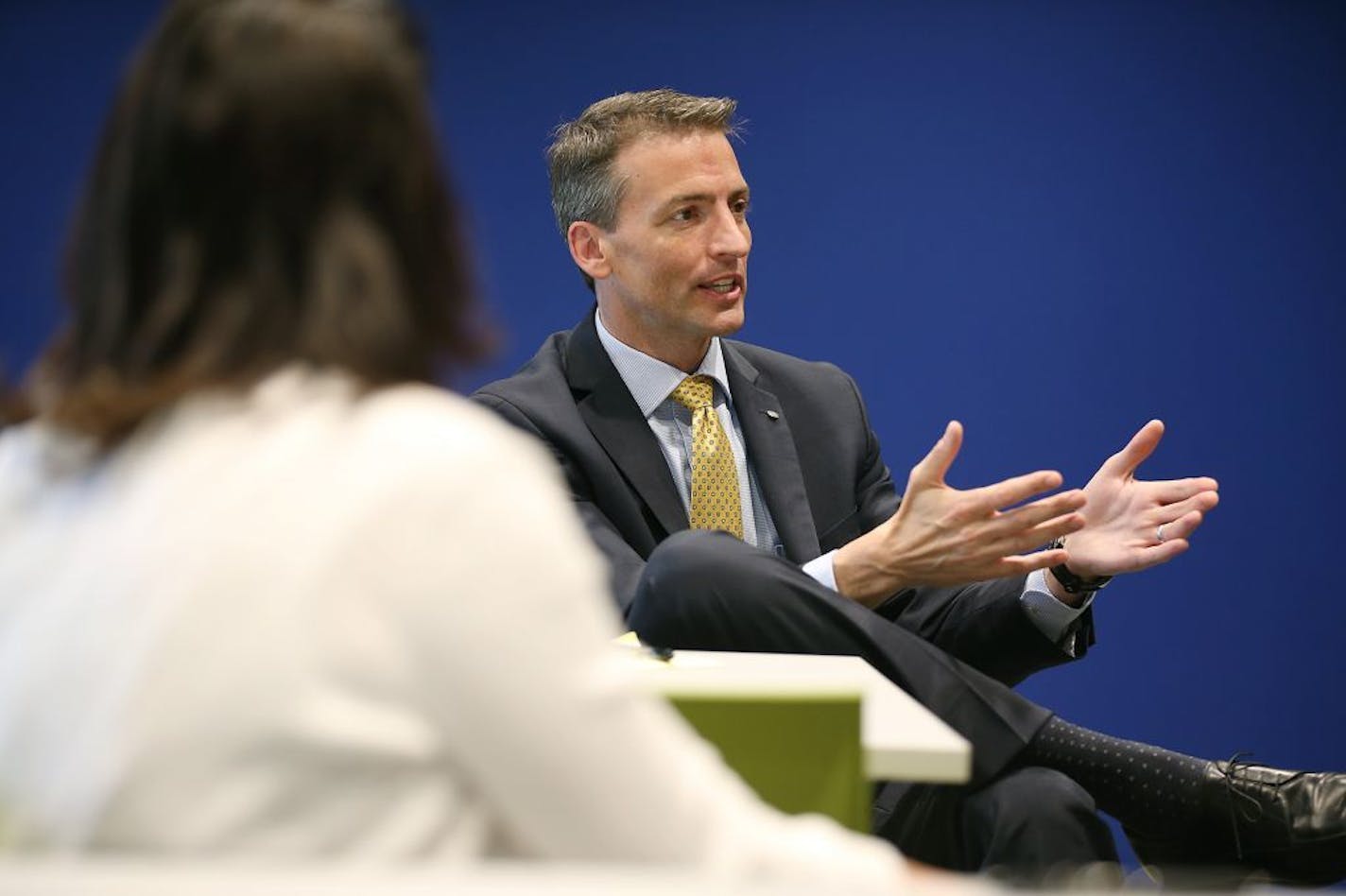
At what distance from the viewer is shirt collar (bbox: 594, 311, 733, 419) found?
2672 millimetres

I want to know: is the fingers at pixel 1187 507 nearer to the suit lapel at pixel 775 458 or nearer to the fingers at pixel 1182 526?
the fingers at pixel 1182 526

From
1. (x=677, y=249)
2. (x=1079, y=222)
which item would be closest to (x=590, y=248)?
(x=677, y=249)

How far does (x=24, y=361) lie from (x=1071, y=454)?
2485 millimetres

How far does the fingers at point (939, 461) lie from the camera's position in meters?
2.00

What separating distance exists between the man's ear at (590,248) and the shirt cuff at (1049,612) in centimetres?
99

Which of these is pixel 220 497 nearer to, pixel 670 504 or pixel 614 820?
pixel 614 820

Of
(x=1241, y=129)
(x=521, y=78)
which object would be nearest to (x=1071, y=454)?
(x=1241, y=129)

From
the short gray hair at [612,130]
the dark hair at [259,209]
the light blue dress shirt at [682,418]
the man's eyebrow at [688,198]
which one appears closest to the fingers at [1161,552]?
the light blue dress shirt at [682,418]

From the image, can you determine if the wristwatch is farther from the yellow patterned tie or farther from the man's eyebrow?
the man's eyebrow

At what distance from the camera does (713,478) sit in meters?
2.57

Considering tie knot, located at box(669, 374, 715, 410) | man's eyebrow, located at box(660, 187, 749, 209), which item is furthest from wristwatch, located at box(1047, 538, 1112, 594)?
man's eyebrow, located at box(660, 187, 749, 209)

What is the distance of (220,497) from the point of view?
0.78 metres

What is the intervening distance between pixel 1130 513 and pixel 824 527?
0.52 meters

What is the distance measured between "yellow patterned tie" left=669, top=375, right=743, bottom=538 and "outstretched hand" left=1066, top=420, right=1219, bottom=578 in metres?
0.54
